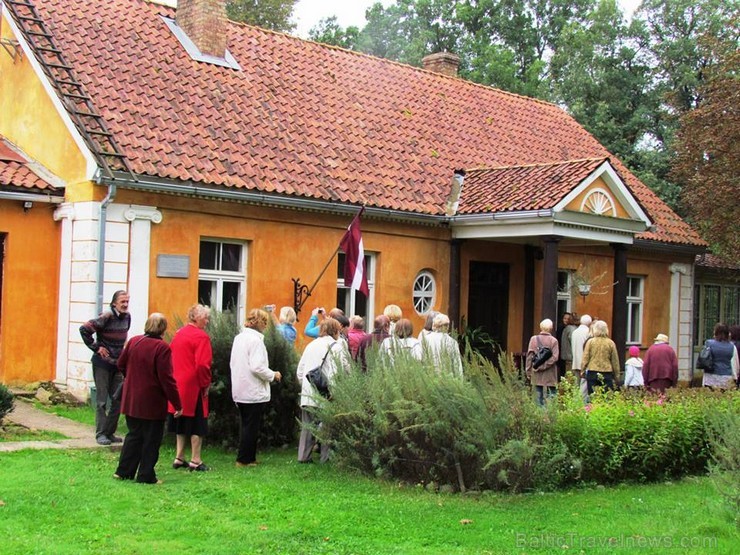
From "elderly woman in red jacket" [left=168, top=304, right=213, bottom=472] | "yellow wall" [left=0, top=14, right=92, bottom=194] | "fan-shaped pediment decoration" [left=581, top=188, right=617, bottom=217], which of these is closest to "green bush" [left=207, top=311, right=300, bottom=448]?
"elderly woman in red jacket" [left=168, top=304, right=213, bottom=472]

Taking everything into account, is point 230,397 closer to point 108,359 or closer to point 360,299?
point 108,359

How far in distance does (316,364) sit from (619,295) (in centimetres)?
1045

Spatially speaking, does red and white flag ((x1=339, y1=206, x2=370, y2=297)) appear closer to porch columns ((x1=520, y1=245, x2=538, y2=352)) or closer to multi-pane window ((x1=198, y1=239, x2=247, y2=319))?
multi-pane window ((x1=198, y1=239, x2=247, y2=319))

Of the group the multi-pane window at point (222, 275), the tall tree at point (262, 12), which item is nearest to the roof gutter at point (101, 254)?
the multi-pane window at point (222, 275)

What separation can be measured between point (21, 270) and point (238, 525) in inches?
332

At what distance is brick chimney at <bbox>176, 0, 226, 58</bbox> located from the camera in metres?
18.5

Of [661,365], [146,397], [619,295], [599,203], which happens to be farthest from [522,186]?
[146,397]

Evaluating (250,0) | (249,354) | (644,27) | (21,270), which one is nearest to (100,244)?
(21,270)

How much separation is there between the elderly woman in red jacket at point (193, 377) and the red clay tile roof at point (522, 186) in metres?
8.46

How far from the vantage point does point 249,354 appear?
1044cm

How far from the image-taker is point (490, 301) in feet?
66.6

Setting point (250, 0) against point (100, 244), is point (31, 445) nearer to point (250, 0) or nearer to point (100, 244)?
point (100, 244)

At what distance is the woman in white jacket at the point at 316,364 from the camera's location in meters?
10.8

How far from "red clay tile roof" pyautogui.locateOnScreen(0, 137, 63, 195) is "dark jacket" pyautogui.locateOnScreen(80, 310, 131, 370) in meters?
4.34
